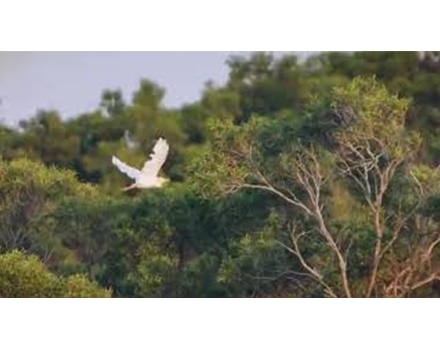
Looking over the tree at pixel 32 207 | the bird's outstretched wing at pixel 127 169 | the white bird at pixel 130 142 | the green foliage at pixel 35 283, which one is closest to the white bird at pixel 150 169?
the bird's outstretched wing at pixel 127 169

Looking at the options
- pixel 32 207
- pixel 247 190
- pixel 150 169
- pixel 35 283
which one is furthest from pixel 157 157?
pixel 35 283

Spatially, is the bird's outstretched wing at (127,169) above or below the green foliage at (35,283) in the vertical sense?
above

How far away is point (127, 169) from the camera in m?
8.67

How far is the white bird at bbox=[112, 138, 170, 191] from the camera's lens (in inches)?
341

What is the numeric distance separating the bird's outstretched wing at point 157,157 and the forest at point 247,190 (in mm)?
35

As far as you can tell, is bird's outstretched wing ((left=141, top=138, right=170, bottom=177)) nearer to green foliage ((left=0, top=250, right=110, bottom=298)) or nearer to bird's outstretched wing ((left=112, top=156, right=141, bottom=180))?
bird's outstretched wing ((left=112, top=156, right=141, bottom=180))

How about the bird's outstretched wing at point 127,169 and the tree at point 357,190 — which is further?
the bird's outstretched wing at point 127,169

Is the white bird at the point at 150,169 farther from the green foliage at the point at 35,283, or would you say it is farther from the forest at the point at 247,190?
the green foliage at the point at 35,283

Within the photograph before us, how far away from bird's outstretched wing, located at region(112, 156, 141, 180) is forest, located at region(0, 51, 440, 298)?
0.04m

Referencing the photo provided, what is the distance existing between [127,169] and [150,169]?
131 mm

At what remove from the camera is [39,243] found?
8.73 m

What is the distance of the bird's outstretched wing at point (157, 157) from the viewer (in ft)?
28.4
